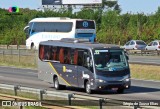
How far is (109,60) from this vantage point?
2595 centimetres

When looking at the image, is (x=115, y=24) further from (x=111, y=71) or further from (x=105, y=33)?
(x=111, y=71)

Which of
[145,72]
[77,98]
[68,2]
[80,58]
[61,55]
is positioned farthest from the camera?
[68,2]

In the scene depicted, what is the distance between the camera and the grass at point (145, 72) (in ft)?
120

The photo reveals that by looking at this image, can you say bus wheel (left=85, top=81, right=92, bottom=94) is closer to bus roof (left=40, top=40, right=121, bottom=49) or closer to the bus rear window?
bus roof (left=40, top=40, right=121, bottom=49)

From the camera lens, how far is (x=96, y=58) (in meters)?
25.9

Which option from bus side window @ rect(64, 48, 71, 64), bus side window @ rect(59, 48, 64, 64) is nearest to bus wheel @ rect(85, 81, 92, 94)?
bus side window @ rect(64, 48, 71, 64)

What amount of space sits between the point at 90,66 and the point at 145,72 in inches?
507

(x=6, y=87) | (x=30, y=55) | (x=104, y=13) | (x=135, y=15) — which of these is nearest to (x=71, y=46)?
(x=6, y=87)

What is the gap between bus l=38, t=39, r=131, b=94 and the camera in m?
25.7

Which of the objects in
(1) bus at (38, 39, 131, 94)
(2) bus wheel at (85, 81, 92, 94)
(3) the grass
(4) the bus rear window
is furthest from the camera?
(4) the bus rear window

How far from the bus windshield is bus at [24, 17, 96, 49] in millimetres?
26993

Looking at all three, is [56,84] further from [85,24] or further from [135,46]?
[135,46]

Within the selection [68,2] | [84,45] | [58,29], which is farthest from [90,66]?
[68,2]

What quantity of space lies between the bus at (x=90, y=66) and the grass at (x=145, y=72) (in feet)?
30.6
